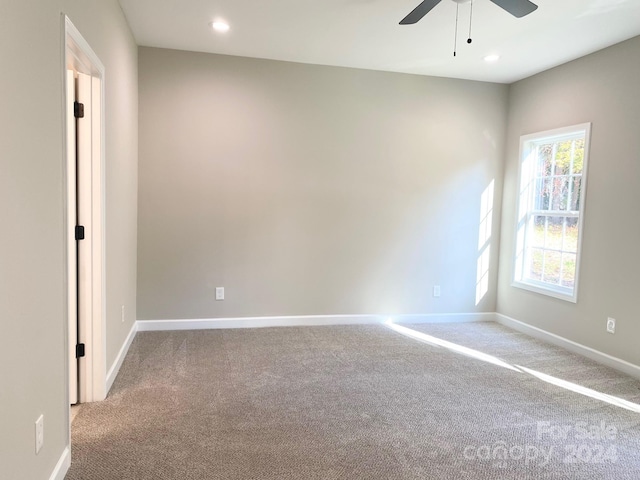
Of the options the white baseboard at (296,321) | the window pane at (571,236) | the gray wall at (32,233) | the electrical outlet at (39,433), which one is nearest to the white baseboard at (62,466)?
the gray wall at (32,233)

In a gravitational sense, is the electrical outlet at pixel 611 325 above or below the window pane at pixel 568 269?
below

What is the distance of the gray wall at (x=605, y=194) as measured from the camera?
11.4 feet

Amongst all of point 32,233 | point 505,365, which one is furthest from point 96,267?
point 505,365

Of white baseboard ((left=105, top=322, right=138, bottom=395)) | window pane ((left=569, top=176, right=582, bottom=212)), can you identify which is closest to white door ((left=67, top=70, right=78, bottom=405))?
white baseboard ((left=105, top=322, right=138, bottom=395))

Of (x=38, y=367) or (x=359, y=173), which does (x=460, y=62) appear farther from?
(x=38, y=367)

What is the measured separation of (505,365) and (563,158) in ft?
7.10

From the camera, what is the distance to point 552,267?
4371mm

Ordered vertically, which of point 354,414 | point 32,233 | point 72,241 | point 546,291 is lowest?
point 354,414

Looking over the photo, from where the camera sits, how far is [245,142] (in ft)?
14.2

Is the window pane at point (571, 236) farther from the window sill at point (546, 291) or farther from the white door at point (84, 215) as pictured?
the white door at point (84, 215)

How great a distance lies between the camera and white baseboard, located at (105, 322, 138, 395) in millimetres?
2883

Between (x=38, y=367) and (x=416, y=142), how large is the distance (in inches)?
160

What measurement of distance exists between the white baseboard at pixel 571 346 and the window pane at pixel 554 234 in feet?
2.86

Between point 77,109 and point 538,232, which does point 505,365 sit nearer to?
point 538,232
